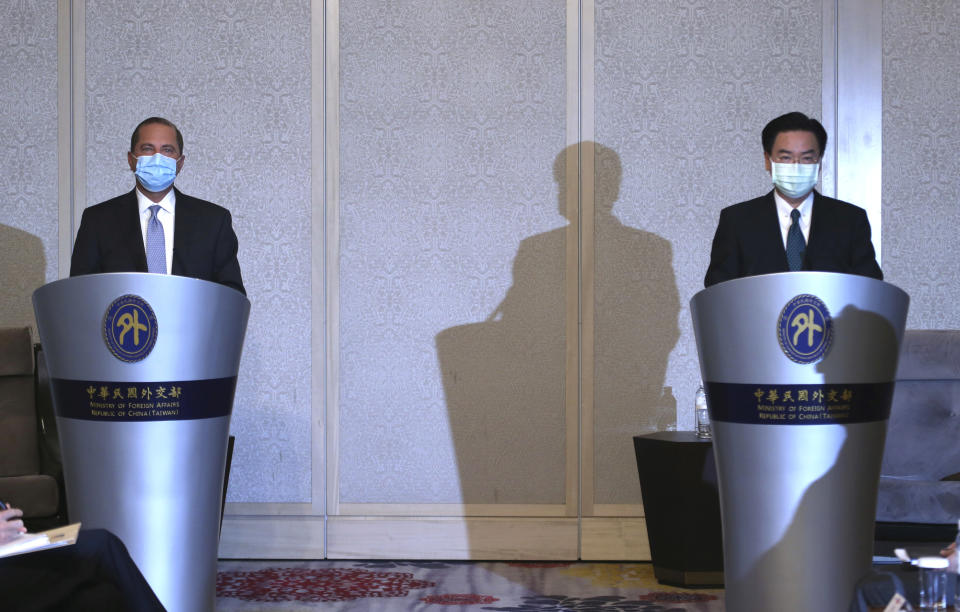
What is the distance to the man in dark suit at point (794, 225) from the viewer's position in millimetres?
3154

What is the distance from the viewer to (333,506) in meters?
4.61

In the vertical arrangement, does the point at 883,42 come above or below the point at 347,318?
above

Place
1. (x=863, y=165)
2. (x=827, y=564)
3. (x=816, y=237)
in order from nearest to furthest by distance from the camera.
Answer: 1. (x=827, y=564)
2. (x=816, y=237)
3. (x=863, y=165)

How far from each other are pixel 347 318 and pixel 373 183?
0.62 m

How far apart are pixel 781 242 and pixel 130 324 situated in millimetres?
1937

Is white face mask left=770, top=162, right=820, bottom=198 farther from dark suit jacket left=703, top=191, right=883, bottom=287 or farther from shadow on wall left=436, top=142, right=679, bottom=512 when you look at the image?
shadow on wall left=436, top=142, right=679, bottom=512

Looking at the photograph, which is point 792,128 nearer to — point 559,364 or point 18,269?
point 559,364

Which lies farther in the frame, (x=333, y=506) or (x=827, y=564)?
(x=333, y=506)

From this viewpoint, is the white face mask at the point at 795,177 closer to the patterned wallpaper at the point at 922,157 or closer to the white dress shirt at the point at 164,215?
the patterned wallpaper at the point at 922,157

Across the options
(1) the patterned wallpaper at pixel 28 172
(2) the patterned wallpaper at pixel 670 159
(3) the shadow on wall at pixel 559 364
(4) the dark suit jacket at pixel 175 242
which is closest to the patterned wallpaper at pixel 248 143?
(1) the patterned wallpaper at pixel 28 172

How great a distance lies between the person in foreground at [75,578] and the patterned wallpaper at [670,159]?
2769 mm

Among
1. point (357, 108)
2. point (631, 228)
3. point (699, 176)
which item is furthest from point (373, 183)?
point (699, 176)

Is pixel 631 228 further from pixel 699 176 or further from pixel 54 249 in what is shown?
pixel 54 249

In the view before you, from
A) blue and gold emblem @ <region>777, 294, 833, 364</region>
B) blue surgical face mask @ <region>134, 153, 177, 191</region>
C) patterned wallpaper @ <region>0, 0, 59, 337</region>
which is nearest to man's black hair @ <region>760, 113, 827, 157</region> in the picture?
blue and gold emblem @ <region>777, 294, 833, 364</region>
